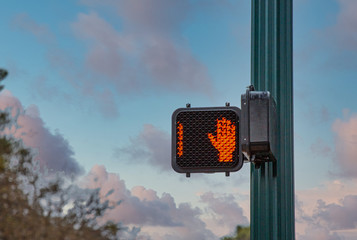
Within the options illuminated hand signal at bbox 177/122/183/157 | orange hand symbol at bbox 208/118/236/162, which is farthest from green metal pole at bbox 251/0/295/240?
illuminated hand signal at bbox 177/122/183/157

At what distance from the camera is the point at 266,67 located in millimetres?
6547

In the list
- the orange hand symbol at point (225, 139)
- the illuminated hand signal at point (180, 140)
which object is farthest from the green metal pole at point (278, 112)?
the illuminated hand signal at point (180, 140)

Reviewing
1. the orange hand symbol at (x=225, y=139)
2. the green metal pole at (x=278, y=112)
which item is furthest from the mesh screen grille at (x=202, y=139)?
the green metal pole at (x=278, y=112)

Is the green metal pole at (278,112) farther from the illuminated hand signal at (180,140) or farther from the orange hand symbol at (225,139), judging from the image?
the illuminated hand signal at (180,140)

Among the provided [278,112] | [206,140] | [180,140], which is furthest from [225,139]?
[278,112]

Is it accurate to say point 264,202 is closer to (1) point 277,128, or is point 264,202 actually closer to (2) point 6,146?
(1) point 277,128

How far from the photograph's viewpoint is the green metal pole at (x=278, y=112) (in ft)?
20.7

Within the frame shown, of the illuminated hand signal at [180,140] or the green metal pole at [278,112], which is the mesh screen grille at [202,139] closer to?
the illuminated hand signal at [180,140]

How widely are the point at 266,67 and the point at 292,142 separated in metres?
Answer: 0.72

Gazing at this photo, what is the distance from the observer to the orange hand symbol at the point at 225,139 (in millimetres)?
5715

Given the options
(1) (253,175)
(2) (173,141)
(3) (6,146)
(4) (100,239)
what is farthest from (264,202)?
(3) (6,146)

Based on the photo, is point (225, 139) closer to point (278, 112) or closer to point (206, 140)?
point (206, 140)

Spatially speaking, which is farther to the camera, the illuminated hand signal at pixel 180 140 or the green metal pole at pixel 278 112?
the green metal pole at pixel 278 112

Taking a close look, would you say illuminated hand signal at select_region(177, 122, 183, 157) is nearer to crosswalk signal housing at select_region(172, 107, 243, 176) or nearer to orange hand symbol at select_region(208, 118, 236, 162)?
crosswalk signal housing at select_region(172, 107, 243, 176)
